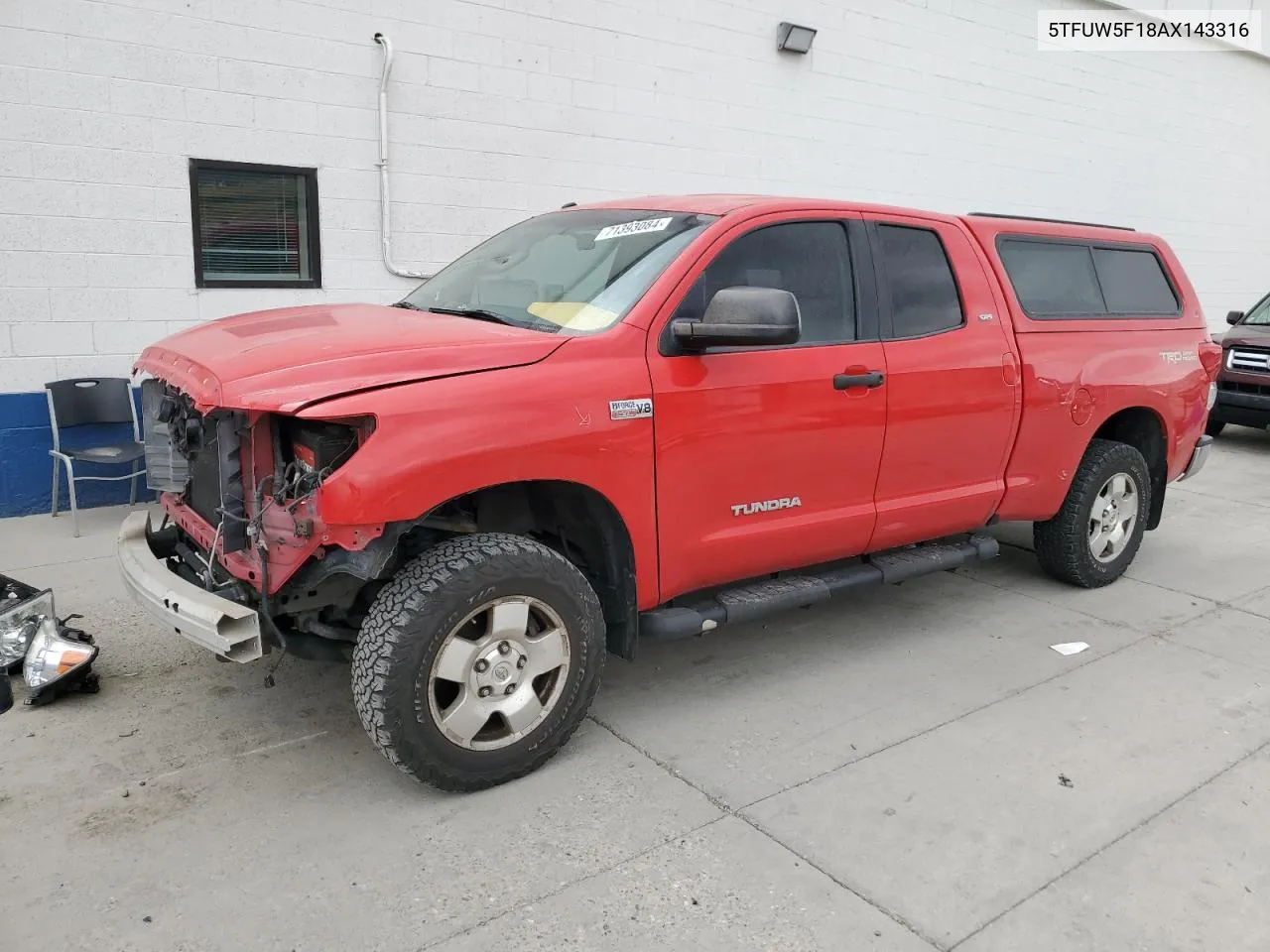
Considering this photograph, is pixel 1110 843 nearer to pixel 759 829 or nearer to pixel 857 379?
pixel 759 829

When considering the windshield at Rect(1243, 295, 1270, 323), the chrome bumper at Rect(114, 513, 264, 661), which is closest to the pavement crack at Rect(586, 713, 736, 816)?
the chrome bumper at Rect(114, 513, 264, 661)

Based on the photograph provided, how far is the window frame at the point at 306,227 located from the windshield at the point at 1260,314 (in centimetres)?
996

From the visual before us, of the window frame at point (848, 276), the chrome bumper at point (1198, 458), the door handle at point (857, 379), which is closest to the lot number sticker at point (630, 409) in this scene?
the window frame at point (848, 276)

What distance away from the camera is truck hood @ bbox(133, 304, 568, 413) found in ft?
9.46

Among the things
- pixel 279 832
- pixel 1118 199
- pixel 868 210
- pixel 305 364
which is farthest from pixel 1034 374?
pixel 1118 199

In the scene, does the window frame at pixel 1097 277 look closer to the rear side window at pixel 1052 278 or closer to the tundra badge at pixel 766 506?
the rear side window at pixel 1052 278

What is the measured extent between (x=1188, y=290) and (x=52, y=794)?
20.1 ft

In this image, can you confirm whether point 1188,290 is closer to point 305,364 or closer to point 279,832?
point 305,364

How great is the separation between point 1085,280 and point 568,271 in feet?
9.82

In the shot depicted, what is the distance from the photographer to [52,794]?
10.5 ft

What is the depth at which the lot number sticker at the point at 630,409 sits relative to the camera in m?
3.33

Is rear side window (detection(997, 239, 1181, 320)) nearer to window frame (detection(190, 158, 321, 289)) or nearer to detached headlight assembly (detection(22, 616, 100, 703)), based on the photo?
detached headlight assembly (detection(22, 616, 100, 703))

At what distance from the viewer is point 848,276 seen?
13.7ft

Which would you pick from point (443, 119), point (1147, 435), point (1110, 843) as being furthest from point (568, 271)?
point (443, 119)
